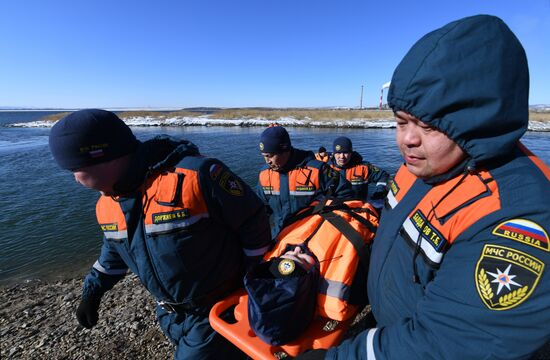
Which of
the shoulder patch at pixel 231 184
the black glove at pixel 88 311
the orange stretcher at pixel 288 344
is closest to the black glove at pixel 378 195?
the shoulder patch at pixel 231 184

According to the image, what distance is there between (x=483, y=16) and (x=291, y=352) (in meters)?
2.03

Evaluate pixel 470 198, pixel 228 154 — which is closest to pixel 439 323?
pixel 470 198

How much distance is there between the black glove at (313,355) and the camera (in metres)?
1.51

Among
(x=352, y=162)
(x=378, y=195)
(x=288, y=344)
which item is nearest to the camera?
(x=288, y=344)

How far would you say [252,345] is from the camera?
1684mm

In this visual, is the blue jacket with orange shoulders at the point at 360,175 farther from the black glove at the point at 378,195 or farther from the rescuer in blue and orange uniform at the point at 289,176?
the rescuer in blue and orange uniform at the point at 289,176

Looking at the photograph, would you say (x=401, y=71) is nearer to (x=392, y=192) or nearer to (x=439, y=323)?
(x=392, y=192)

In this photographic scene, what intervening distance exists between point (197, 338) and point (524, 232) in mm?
2748

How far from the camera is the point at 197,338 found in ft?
8.59

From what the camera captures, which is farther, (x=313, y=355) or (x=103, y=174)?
(x=103, y=174)

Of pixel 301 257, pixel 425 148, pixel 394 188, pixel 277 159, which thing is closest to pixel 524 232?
pixel 425 148

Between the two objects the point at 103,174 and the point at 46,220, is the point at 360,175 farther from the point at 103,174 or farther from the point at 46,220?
the point at 46,220

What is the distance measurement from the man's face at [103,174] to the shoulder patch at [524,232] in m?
2.59

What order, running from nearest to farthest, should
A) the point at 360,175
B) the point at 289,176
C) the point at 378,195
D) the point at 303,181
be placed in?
the point at 303,181
the point at 289,176
the point at 378,195
the point at 360,175
